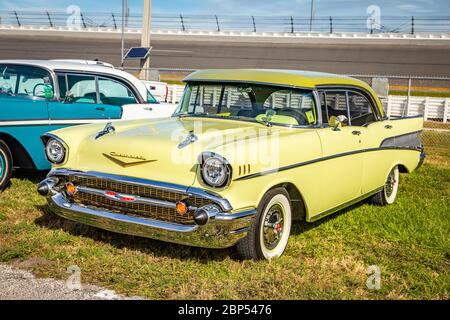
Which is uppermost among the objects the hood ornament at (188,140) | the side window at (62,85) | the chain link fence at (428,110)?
the side window at (62,85)

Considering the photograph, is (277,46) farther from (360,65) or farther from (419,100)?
(419,100)

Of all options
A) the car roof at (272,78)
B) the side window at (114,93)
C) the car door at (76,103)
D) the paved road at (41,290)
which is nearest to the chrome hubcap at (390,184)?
the car roof at (272,78)

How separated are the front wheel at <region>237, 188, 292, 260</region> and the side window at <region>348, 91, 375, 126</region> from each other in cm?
157

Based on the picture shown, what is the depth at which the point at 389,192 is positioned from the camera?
21.0 ft

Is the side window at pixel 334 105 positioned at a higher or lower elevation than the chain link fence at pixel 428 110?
higher

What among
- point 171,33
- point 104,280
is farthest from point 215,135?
point 171,33

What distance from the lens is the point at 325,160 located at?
470cm

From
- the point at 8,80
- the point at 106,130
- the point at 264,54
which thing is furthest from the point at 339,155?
the point at 264,54

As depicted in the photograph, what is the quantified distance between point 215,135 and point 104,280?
1.37 metres

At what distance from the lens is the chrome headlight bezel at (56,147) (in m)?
4.50

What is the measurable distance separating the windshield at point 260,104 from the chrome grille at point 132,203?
51.6 inches

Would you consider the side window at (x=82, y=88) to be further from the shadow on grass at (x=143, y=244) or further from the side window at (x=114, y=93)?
the shadow on grass at (x=143, y=244)

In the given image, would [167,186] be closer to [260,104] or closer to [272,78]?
[260,104]

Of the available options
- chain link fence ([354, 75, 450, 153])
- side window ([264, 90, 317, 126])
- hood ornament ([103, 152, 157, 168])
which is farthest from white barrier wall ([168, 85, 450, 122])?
hood ornament ([103, 152, 157, 168])
